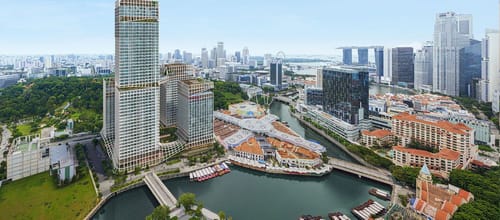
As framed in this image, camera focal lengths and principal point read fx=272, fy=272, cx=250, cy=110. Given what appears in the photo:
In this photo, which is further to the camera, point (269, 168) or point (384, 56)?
point (384, 56)

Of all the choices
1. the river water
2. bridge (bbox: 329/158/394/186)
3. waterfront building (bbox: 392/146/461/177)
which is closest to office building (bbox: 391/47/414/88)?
waterfront building (bbox: 392/146/461/177)

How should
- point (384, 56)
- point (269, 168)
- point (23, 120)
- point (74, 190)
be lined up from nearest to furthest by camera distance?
point (74, 190) < point (269, 168) < point (23, 120) < point (384, 56)

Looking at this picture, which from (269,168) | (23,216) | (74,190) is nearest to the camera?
(23,216)

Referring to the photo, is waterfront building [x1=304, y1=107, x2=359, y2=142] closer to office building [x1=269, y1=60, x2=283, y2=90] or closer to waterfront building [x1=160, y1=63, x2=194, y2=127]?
waterfront building [x1=160, y1=63, x2=194, y2=127]

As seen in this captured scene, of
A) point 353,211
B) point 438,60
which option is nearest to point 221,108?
point 353,211

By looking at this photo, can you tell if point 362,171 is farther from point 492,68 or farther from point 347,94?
point 492,68

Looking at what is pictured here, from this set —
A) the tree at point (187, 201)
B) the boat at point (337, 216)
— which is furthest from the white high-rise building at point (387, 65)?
the tree at point (187, 201)

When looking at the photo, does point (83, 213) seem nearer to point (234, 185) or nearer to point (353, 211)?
point (234, 185)
